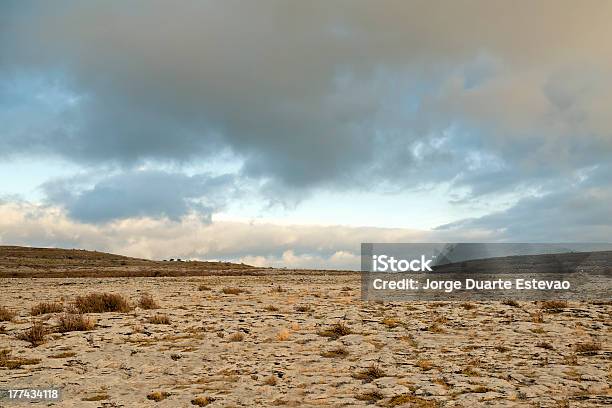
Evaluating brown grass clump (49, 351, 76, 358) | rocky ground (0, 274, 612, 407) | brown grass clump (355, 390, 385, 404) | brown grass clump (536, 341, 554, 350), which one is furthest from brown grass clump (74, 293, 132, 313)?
brown grass clump (536, 341, 554, 350)

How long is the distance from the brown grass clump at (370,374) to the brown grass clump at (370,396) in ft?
3.14

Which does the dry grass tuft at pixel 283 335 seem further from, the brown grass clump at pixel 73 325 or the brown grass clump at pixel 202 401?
the brown grass clump at pixel 73 325

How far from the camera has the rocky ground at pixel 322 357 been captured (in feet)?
33.6

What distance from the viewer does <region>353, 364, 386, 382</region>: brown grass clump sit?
11.4m

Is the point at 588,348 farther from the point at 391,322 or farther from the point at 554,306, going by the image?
the point at 554,306

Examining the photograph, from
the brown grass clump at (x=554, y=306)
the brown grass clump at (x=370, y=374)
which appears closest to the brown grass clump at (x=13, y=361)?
the brown grass clump at (x=370, y=374)

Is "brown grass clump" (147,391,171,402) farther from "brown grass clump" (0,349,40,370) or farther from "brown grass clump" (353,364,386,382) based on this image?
"brown grass clump" (0,349,40,370)

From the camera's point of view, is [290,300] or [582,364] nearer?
[582,364]

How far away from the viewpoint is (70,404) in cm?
1020

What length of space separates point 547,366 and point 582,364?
88 cm

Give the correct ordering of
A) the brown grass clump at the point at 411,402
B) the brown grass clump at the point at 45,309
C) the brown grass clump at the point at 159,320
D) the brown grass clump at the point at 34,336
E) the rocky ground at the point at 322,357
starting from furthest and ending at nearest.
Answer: the brown grass clump at the point at 45,309 → the brown grass clump at the point at 159,320 → the brown grass clump at the point at 34,336 → the rocky ground at the point at 322,357 → the brown grass clump at the point at 411,402

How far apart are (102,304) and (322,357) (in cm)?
1086

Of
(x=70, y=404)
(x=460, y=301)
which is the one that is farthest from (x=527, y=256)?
(x=70, y=404)

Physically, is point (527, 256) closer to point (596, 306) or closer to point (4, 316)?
point (596, 306)
